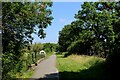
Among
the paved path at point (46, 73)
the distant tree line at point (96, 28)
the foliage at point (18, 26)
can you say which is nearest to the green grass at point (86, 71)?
the paved path at point (46, 73)

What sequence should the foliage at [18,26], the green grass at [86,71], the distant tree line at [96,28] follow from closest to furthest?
the foliage at [18,26]
the green grass at [86,71]
the distant tree line at [96,28]

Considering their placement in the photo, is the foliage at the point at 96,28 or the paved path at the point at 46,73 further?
the foliage at the point at 96,28

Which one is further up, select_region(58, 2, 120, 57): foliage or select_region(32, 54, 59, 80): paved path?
select_region(58, 2, 120, 57): foliage

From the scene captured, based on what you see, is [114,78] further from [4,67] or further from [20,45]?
[4,67]

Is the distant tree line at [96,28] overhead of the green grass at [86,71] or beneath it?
overhead

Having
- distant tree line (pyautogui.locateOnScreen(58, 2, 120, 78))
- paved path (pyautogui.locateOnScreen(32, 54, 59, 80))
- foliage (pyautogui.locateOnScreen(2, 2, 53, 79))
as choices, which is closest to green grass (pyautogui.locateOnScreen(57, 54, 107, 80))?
paved path (pyautogui.locateOnScreen(32, 54, 59, 80))

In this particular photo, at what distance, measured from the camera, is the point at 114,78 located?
61.7ft

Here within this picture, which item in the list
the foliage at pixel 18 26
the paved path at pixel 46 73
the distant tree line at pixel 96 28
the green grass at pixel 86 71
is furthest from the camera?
the distant tree line at pixel 96 28

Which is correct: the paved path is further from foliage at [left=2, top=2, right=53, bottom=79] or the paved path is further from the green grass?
foliage at [left=2, top=2, right=53, bottom=79]

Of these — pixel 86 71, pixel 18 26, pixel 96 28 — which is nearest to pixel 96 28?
pixel 96 28

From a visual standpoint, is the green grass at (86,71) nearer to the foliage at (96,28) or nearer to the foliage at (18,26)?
the foliage at (18,26)

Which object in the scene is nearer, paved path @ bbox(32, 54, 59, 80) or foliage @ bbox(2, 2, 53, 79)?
foliage @ bbox(2, 2, 53, 79)

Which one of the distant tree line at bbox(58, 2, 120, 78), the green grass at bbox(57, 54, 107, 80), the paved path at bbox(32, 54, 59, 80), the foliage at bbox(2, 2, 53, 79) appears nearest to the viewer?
the foliage at bbox(2, 2, 53, 79)

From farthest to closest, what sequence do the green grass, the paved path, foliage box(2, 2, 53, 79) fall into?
1. the paved path
2. the green grass
3. foliage box(2, 2, 53, 79)
